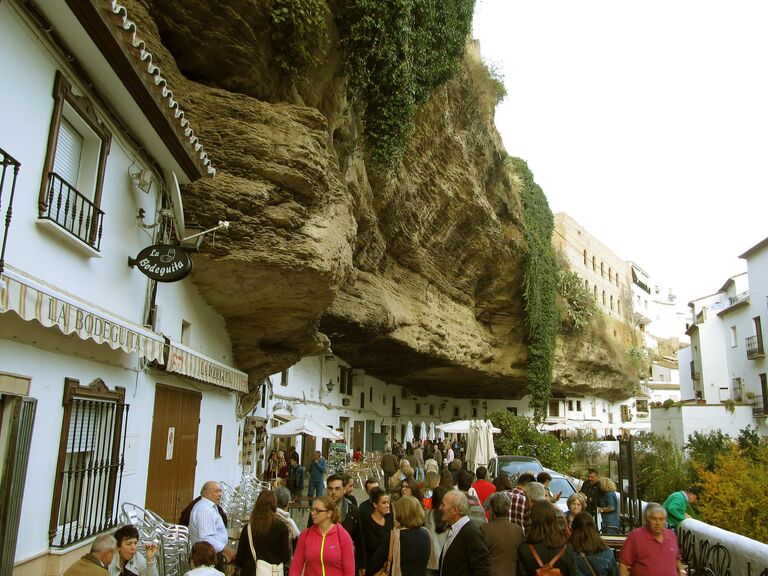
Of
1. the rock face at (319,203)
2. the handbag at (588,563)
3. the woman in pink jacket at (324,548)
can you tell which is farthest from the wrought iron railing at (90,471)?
the handbag at (588,563)

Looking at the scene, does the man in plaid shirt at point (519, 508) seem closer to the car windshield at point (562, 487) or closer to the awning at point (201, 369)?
the awning at point (201, 369)

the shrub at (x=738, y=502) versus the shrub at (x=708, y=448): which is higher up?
the shrub at (x=708, y=448)

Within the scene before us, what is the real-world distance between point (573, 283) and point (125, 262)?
35.3 metres

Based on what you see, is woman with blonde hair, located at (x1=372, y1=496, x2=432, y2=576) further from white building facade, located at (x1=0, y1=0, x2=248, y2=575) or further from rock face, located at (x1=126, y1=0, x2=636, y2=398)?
rock face, located at (x1=126, y1=0, x2=636, y2=398)

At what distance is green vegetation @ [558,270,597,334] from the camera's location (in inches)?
1528

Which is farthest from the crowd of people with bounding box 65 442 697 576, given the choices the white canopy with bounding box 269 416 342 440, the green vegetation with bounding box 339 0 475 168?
the white canopy with bounding box 269 416 342 440

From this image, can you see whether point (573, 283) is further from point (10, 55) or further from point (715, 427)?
point (10, 55)

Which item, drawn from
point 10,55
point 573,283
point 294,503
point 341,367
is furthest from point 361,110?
point 573,283

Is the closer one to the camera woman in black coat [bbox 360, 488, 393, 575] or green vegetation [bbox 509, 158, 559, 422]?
woman in black coat [bbox 360, 488, 393, 575]

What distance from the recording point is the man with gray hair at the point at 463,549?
497 centimetres

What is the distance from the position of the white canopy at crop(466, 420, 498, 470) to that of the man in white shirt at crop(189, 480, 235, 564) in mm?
13874

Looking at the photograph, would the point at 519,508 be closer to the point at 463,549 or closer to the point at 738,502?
the point at 463,549

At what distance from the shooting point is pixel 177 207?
8391mm

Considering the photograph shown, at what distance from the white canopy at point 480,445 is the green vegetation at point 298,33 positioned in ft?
43.2
